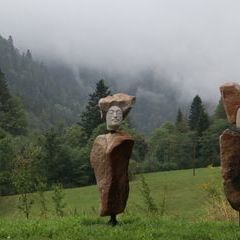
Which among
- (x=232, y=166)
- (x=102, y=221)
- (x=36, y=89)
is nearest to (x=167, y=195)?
(x=102, y=221)

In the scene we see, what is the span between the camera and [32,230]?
1220cm

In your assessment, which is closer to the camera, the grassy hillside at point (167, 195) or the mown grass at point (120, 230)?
the mown grass at point (120, 230)

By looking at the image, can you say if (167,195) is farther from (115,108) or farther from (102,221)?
(115,108)

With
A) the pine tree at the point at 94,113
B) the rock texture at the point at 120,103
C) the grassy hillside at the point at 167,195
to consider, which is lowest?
the grassy hillside at the point at 167,195

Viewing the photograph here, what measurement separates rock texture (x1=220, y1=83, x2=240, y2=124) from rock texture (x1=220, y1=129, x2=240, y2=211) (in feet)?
1.22

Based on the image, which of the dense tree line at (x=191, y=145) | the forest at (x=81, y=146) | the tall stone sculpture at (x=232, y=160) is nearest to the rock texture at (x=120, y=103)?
the tall stone sculpture at (x=232, y=160)

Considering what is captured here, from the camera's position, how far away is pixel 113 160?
12805mm

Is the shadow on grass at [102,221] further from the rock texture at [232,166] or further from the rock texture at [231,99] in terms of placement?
the rock texture at [231,99]

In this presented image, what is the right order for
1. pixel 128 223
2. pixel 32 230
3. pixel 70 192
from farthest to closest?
pixel 70 192 → pixel 128 223 → pixel 32 230

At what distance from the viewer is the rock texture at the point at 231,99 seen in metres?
11.4

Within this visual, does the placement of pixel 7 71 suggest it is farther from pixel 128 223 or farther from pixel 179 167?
pixel 128 223

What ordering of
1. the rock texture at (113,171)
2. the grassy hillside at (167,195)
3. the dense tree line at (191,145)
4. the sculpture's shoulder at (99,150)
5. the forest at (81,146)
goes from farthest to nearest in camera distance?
the dense tree line at (191,145) → the forest at (81,146) → the grassy hillside at (167,195) → the sculpture's shoulder at (99,150) → the rock texture at (113,171)

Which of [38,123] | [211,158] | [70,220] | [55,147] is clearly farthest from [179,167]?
[38,123]

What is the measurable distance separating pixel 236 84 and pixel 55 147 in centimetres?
3588
